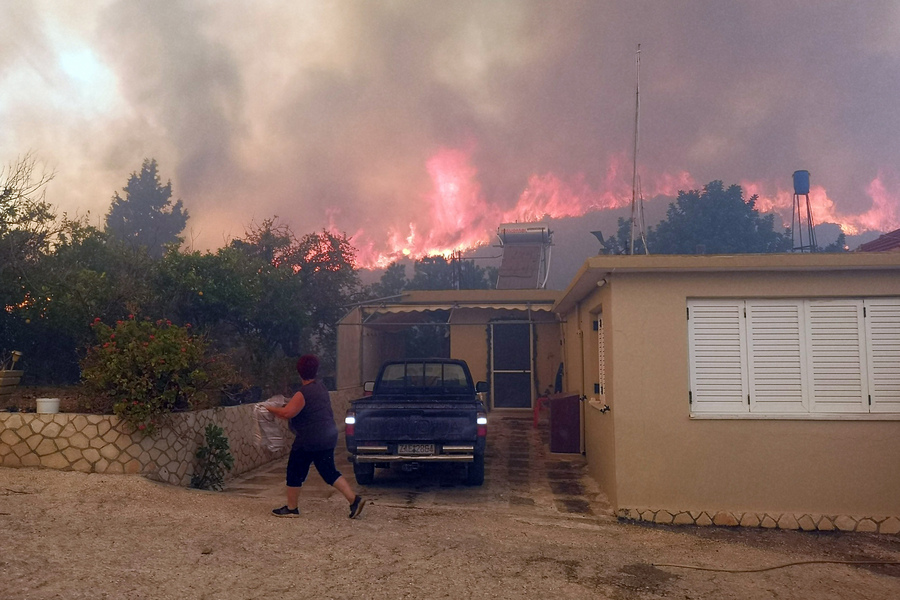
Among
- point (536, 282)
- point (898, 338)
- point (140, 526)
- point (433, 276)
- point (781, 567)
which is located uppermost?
point (433, 276)

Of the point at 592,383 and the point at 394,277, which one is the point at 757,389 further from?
the point at 394,277

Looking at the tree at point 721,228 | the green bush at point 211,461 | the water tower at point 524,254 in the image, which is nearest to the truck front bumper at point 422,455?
the green bush at point 211,461

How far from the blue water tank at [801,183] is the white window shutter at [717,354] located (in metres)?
8.48

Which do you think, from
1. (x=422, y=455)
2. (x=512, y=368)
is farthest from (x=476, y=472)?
(x=512, y=368)

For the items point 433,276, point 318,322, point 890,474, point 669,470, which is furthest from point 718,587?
point 433,276

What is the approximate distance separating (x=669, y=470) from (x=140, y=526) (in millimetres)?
A: 5628

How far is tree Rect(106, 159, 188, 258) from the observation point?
49.2 metres

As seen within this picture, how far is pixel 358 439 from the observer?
8.04 meters

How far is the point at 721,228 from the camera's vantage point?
37.0 meters

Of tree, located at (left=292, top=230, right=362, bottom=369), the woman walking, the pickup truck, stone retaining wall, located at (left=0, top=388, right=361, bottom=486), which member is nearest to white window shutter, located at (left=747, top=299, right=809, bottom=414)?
the pickup truck

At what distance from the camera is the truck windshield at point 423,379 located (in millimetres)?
10148

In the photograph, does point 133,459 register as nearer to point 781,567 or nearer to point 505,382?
point 781,567

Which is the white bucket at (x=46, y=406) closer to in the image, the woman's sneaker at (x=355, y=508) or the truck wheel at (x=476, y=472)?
the woman's sneaker at (x=355, y=508)

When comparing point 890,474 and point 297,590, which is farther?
point 890,474
